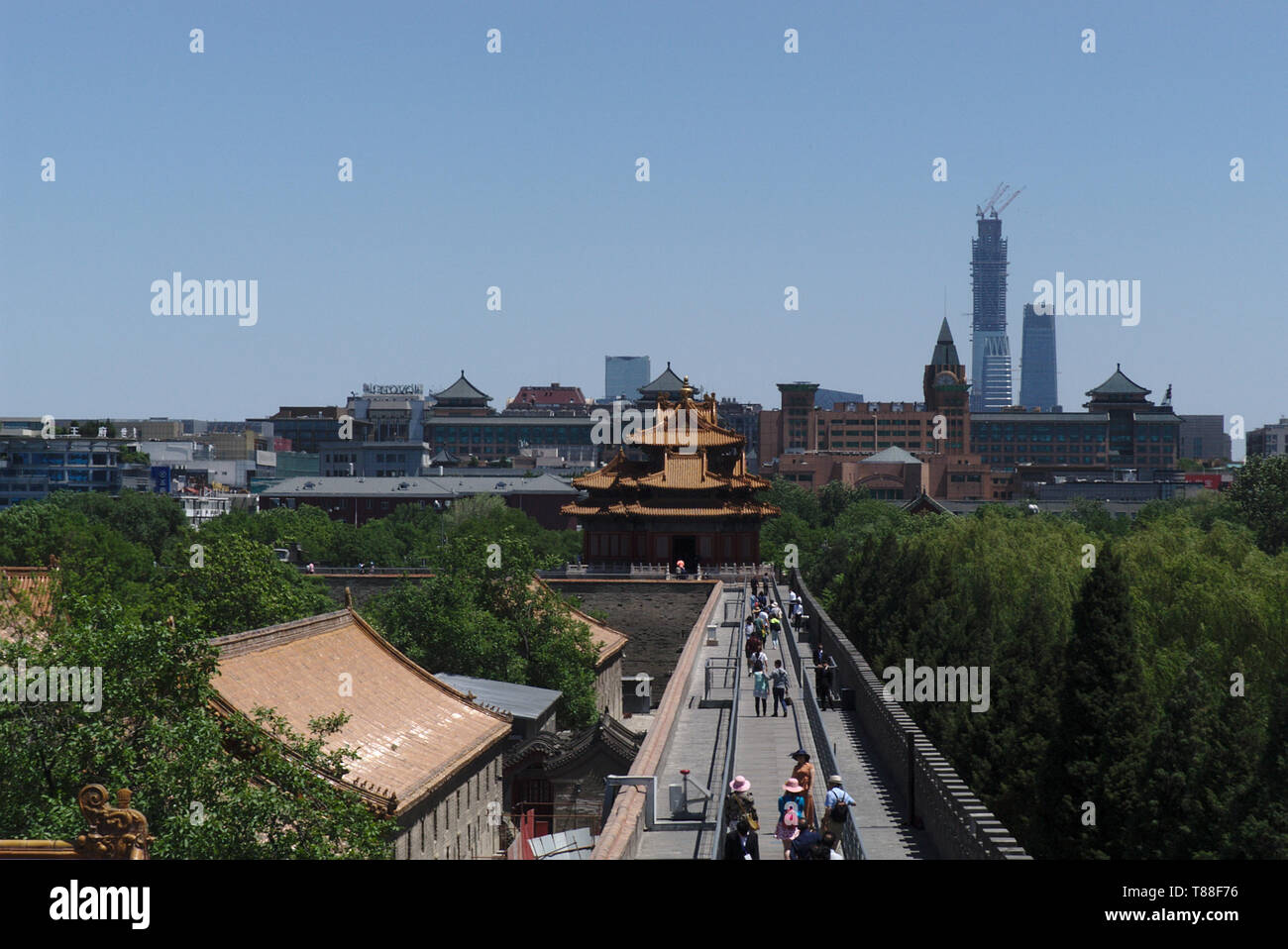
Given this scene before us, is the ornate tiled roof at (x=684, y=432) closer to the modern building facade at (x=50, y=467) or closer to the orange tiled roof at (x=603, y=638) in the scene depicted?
the orange tiled roof at (x=603, y=638)

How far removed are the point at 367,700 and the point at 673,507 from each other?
4000 centimetres

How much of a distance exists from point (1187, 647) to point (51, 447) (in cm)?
12139

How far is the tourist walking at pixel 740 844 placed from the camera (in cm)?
1397

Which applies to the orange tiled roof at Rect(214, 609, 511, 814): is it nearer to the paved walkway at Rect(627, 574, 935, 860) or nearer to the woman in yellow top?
the paved walkway at Rect(627, 574, 935, 860)

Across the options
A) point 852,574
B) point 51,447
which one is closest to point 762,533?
point 852,574

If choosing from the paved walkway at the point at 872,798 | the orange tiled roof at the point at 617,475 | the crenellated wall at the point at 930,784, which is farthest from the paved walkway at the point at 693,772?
the orange tiled roof at the point at 617,475

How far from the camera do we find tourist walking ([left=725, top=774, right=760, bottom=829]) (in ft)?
48.2

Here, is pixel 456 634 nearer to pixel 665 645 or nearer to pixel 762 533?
pixel 665 645

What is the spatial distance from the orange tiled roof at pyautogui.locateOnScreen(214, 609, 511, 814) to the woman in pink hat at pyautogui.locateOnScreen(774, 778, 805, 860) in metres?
9.60

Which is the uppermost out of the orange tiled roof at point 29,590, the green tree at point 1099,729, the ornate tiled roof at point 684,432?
the ornate tiled roof at point 684,432

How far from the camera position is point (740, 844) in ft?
45.9

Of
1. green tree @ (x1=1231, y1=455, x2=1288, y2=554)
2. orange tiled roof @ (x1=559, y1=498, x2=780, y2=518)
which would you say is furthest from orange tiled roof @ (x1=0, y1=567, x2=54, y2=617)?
green tree @ (x1=1231, y1=455, x2=1288, y2=554)

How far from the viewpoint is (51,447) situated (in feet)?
458

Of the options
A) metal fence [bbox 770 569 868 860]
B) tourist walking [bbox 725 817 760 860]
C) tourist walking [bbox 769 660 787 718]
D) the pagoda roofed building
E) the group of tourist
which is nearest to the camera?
the group of tourist
